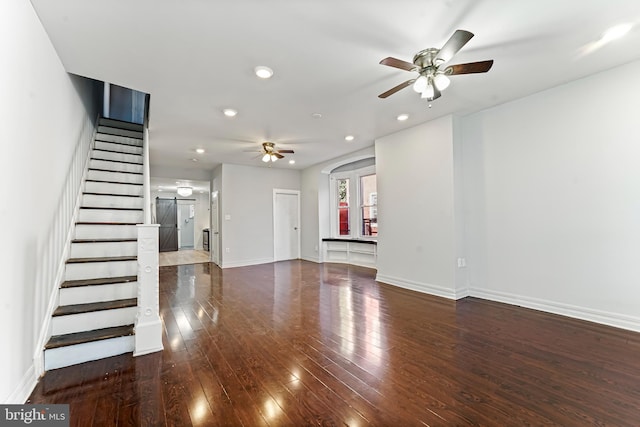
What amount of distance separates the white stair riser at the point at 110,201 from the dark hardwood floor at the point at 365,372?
164 centimetres

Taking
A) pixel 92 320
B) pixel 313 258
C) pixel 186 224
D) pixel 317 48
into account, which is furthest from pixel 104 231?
pixel 186 224

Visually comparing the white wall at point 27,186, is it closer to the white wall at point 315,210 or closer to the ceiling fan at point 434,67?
the ceiling fan at point 434,67

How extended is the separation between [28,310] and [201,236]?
10.1m

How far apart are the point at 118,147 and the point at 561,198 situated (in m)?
6.74

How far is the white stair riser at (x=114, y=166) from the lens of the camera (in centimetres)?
427

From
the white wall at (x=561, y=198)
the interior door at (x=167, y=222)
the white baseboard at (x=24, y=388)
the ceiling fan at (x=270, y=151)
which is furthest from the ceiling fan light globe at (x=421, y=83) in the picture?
the interior door at (x=167, y=222)

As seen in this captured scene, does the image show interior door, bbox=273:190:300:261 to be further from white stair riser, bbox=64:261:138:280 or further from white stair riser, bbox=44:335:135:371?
white stair riser, bbox=44:335:135:371

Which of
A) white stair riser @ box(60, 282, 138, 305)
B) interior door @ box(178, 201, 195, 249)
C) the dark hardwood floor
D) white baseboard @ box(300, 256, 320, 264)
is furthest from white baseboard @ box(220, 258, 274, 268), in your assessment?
interior door @ box(178, 201, 195, 249)

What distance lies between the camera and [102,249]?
3117 millimetres

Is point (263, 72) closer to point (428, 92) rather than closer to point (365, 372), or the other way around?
point (428, 92)

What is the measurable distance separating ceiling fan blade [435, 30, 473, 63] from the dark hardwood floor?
242cm

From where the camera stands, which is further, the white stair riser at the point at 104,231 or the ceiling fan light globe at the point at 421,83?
the white stair riser at the point at 104,231

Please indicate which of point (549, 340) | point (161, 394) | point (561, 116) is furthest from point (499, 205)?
point (161, 394)

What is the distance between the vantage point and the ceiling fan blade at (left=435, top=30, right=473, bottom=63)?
6.09 ft
